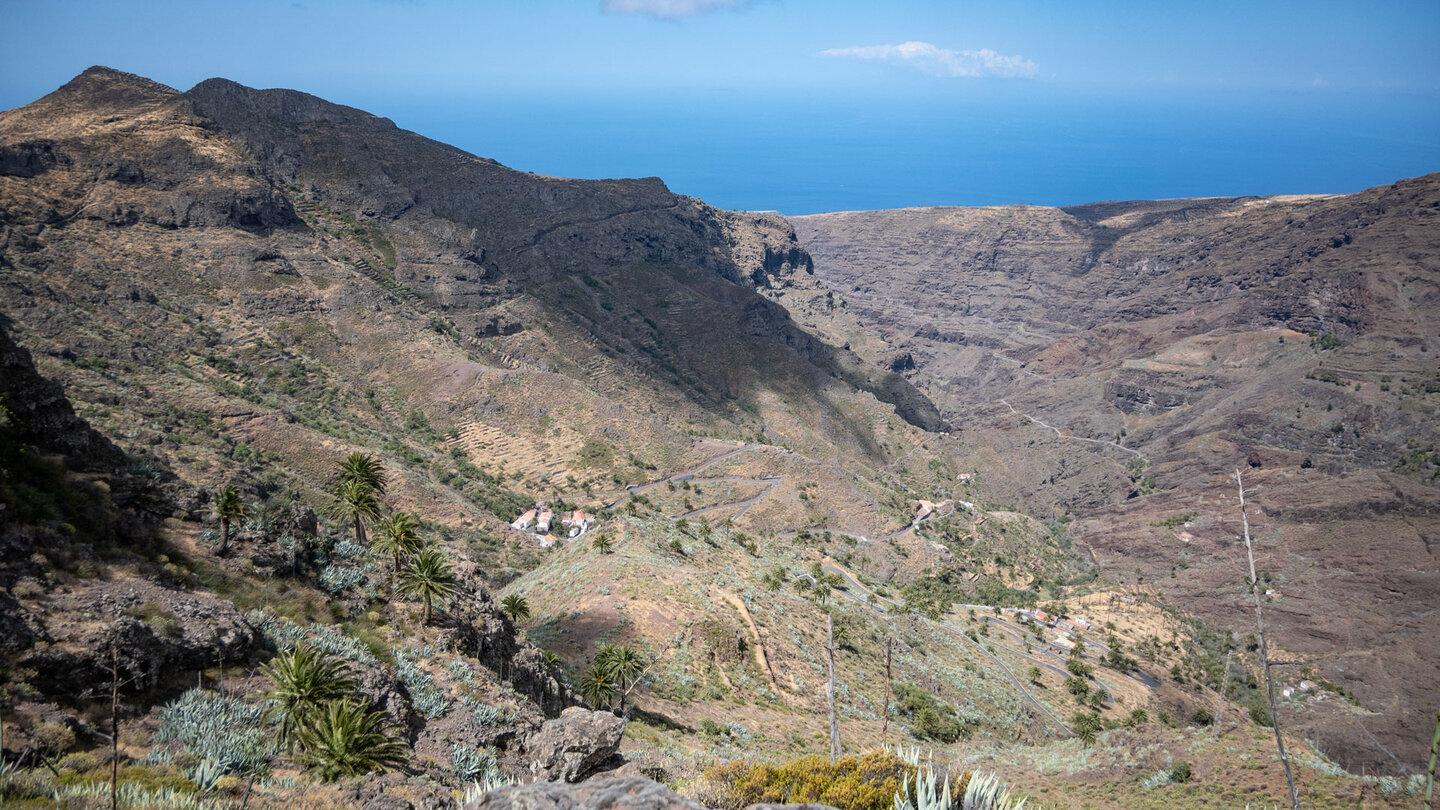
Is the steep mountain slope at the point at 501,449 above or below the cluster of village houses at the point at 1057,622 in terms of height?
above

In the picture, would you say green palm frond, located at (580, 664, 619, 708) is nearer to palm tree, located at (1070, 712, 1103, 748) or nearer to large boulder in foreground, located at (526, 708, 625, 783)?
large boulder in foreground, located at (526, 708, 625, 783)

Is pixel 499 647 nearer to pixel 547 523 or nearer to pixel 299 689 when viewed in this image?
pixel 299 689

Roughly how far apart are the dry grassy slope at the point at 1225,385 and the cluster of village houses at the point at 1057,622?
47.6ft

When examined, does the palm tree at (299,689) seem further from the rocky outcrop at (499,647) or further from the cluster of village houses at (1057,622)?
the cluster of village houses at (1057,622)

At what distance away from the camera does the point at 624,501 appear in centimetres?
6172

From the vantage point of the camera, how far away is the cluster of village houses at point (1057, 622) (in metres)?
51.9

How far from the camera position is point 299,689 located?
38.3 feet

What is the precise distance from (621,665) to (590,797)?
16972mm

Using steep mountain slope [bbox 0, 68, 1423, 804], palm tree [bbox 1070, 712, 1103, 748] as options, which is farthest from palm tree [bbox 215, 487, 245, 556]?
palm tree [bbox 1070, 712, 1103, 748]

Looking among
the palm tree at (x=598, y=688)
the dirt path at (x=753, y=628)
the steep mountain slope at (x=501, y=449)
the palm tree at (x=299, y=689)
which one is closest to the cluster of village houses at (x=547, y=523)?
the steep mountain slope at (x=501, y=449)

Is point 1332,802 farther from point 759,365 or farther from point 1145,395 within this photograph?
point 1145,395

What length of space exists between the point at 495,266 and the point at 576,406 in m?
29.5

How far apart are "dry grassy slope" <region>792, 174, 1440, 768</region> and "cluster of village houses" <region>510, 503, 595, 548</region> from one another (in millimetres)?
51066

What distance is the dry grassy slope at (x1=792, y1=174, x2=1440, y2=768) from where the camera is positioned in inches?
2224
